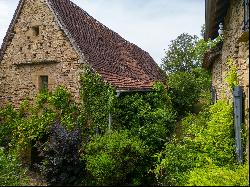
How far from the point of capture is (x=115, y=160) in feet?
32.6

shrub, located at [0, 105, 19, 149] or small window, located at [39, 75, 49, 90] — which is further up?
small window, located at [39, 75, 49, 90]

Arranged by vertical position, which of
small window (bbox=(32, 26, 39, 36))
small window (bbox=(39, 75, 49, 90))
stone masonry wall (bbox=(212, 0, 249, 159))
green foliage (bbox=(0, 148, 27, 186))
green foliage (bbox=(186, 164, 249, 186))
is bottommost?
green foliage (bbox=(0, 148, 27, 186))

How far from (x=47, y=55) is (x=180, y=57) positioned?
2090 cm

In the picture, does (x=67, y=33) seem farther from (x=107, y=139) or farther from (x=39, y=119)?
(x=107, y=139)

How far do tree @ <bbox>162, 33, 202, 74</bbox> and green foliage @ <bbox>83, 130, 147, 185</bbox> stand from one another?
2226 centimetres

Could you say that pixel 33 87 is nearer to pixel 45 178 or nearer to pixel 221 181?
pixel 45 178

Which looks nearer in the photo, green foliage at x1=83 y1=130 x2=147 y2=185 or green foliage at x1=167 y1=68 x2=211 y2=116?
green foliage at x1=83 y1=130 x2=147 y2=185

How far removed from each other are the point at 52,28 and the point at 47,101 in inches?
106

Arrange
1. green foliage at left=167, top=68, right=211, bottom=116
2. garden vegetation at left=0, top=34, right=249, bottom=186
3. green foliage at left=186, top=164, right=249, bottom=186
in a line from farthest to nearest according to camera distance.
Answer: green foliage at left=167, top=68, right=211, bottom=116
garden vegetation at left=0, top=34, right=249, bottom=186
green foliage at left=186, top=164, right=249, bottom=186

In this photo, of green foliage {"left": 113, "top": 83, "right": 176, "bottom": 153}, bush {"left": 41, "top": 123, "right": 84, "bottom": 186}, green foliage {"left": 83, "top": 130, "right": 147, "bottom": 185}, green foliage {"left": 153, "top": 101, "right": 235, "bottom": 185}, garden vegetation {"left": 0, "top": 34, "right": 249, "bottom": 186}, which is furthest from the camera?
green foliage {"left": 113, "top": 83, "right": 176, "bottom": 153}

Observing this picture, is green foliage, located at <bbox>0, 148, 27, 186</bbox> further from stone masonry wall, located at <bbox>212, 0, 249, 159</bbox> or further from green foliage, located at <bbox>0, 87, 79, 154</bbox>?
stone masonry wall, located at <bbox>212, 0, 249, 159</bbox>

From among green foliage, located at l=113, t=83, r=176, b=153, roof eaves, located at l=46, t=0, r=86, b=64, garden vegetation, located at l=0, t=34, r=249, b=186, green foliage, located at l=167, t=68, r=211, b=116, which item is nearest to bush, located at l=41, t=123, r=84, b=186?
garden vegetation, located at l=0, t=34, r=249, b=186

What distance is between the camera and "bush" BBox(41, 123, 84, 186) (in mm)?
10336

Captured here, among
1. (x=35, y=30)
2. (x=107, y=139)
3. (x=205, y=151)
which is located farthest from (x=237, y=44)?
(x=35, y=30)
